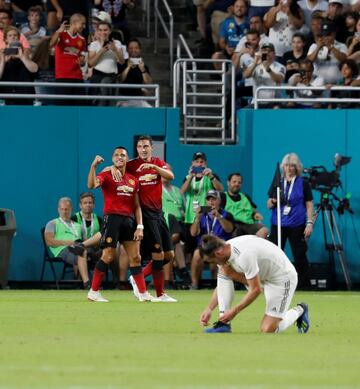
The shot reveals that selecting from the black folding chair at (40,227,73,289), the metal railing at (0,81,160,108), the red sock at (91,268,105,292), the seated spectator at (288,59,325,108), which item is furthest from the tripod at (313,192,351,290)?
the red sock at (91,268,105,292)

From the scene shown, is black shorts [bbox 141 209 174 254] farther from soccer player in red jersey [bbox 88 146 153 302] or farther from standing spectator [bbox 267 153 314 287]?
standing spectator [bbox 267 153 314 287]

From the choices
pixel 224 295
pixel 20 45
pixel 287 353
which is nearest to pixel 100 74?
pixel 20 45

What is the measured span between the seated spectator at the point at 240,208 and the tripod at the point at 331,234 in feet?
3.58

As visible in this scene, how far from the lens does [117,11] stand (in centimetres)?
2625

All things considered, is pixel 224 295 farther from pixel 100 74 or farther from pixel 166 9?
pixel 166 9

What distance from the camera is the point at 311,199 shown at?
77.5ft

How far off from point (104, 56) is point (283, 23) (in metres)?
3.59

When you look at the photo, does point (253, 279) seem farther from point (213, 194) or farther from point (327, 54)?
point (327, 54)

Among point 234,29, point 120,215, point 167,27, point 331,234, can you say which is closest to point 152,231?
point 120,215

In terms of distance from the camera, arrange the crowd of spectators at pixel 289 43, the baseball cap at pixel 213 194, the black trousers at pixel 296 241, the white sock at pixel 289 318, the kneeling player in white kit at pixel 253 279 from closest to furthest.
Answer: the kneeling player in white kit at pixel 253 279
the white sock at pixel 289 318
the baseball cap at pixel 213 194
the black trousers at pixel 296 241
the crowd of spectators at pixel 289 43

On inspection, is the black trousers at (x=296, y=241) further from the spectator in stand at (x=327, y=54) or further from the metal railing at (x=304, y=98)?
the spectator in stand at (x=327, y=54)

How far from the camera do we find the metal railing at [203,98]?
24938 mm

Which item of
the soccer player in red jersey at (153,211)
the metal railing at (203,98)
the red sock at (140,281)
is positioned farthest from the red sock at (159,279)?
the metal railing at (203,98)

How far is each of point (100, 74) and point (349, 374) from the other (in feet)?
51.2
